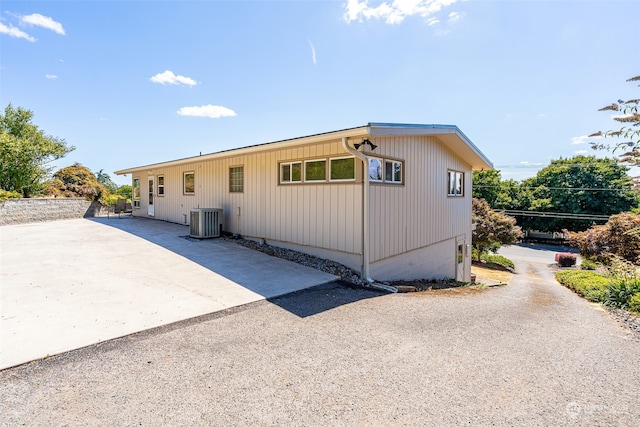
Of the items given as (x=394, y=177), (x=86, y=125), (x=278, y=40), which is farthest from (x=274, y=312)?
(x=86, y=125)

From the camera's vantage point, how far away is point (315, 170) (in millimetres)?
7445

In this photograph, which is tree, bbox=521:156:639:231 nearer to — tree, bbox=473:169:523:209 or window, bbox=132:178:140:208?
tree, bbox=473:169:523:209

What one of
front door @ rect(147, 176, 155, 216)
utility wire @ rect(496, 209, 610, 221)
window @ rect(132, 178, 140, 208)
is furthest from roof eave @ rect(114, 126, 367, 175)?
utility wire @ rect(496, 209, 610, 221)

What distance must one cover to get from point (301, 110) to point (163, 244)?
7748mm

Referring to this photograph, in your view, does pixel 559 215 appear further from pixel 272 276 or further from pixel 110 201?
pixel 110 201

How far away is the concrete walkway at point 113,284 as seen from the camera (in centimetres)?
354

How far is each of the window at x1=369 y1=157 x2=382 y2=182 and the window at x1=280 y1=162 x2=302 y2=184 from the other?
186cm

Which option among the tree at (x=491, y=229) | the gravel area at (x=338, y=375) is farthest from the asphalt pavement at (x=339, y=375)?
the tree at (x=491, y=229)

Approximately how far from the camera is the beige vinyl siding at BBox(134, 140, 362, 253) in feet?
22.6

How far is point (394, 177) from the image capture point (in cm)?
768

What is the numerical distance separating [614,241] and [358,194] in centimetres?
1003

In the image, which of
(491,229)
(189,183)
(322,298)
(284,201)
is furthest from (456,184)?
(189,183)

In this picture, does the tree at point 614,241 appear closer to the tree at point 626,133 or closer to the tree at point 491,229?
the tree at point 626,133

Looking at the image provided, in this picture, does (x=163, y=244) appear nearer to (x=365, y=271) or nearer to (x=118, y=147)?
(x=365, y=271)
